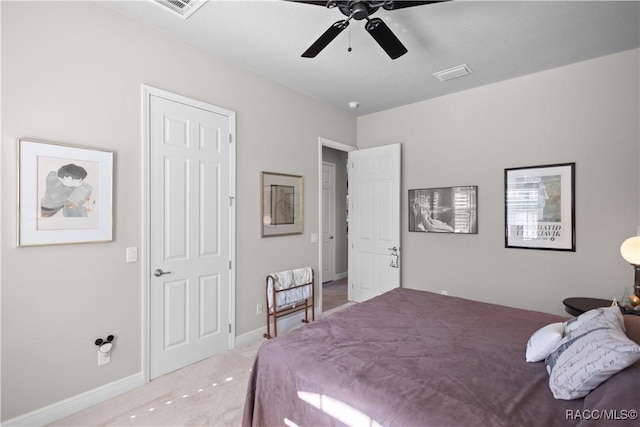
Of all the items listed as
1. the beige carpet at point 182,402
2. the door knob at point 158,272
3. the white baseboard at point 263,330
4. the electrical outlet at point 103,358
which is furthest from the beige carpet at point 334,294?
the electrical outlet at point 103,358

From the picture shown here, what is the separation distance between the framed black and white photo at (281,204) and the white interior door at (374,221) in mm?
1160

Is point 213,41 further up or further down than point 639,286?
further up

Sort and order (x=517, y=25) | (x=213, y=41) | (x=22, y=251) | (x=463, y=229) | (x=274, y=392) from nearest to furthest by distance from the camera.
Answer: (x=274, y=392), (x=22, y=251), (x=517, y=25), (x=213, y=41), (x=463, y=229)

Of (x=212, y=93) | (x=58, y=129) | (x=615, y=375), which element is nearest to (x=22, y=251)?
(x=58, y=129)

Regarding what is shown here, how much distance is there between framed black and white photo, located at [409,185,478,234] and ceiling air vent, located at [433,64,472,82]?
1.33m

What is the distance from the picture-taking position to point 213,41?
272 cm

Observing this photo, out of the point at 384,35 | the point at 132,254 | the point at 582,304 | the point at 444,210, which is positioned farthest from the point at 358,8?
the point at 582,304

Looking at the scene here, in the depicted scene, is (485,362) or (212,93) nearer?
(485,362)

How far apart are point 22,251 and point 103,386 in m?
1.15

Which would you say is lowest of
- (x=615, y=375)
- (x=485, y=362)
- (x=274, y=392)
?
(x=274, y=392)

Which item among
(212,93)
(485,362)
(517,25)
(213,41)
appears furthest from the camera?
(212,93)

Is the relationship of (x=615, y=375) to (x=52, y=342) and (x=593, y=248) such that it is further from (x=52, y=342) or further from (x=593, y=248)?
(x=52, y=342)

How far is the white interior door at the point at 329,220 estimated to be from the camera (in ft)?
20.7

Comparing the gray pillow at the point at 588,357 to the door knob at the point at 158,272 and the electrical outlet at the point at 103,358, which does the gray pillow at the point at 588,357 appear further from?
the electrical outlet at the point at 103,358
